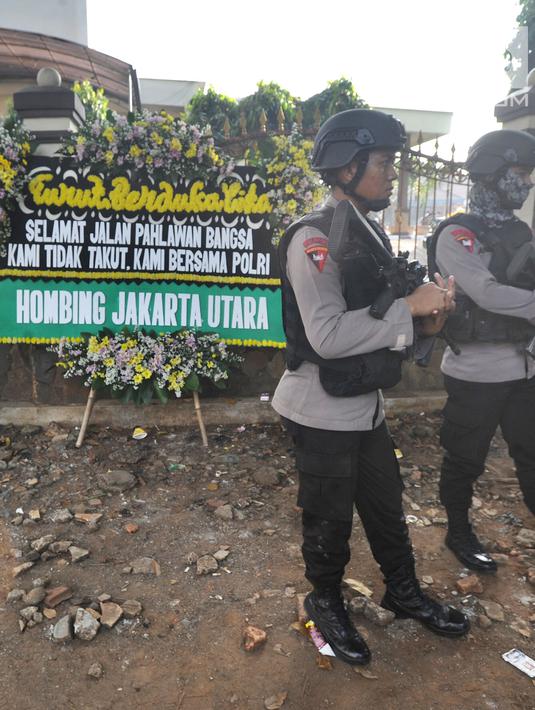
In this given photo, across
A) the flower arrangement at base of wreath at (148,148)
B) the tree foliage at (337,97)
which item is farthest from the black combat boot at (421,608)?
the tree foliage at (337,97)

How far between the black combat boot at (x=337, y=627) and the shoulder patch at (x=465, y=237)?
166 cm

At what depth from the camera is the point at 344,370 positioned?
2.11 meters

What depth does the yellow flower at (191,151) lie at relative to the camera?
14.8 ft

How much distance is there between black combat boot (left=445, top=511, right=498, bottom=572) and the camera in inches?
118

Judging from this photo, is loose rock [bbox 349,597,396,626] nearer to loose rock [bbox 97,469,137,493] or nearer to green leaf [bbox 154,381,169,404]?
loose rock [bbox 97,469,137,493]

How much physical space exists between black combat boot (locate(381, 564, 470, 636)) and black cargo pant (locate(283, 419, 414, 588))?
0.05 meters

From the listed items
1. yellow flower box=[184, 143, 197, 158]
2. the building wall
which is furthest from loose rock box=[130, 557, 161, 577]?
the building wall

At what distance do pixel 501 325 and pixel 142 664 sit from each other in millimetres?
2181

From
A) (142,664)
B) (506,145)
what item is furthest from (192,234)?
(142,664)

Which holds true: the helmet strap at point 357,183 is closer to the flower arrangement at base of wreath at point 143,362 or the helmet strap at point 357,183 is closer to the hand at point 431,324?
the hand at point 431,324

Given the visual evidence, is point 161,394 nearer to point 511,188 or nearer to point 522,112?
point 511,188

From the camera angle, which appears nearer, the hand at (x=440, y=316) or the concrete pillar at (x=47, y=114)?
the hand at (x=440, y=316)

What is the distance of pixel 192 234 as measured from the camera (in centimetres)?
468

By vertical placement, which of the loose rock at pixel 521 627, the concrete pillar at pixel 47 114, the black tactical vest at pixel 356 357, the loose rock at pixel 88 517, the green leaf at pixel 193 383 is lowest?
the loose rock at pixel 88 517
